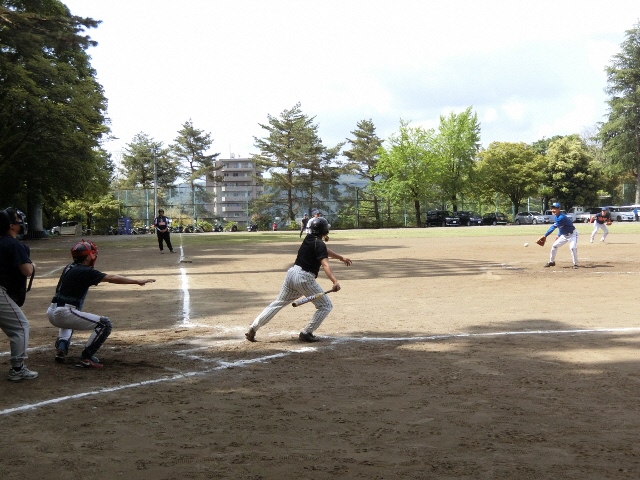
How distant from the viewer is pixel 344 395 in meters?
6.06

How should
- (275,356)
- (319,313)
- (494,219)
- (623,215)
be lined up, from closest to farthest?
(275,356) → (319,313) → (623,215) → (494,219)

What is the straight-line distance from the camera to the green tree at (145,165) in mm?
93375

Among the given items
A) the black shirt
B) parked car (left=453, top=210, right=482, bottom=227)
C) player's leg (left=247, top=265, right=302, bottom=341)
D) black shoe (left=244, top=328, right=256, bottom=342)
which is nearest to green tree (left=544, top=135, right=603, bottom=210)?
parked car (left=453, top=210, right=482, bottom=227)

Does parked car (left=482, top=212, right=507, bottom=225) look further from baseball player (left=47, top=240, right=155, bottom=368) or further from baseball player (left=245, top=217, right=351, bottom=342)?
baseball player (left=47, top=240, right=155, bottom=368)

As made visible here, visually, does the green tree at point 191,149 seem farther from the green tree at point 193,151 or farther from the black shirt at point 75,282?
the black shirt at point 75,282

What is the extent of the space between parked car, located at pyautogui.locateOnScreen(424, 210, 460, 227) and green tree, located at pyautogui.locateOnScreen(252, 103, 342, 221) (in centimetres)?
1577

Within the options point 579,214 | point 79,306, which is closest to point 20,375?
point 79,306

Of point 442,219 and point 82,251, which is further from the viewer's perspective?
point 442,219

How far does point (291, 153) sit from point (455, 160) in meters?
20.6

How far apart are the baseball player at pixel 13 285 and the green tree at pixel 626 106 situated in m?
80.1

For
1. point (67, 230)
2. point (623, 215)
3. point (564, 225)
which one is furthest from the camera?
point (623, 215)

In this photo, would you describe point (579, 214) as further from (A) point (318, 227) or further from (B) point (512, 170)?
(A) point (318, 227)

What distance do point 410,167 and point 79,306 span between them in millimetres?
71586

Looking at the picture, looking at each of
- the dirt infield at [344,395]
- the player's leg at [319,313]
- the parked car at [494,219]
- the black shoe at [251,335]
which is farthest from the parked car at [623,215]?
the black shoe at [251,335]
